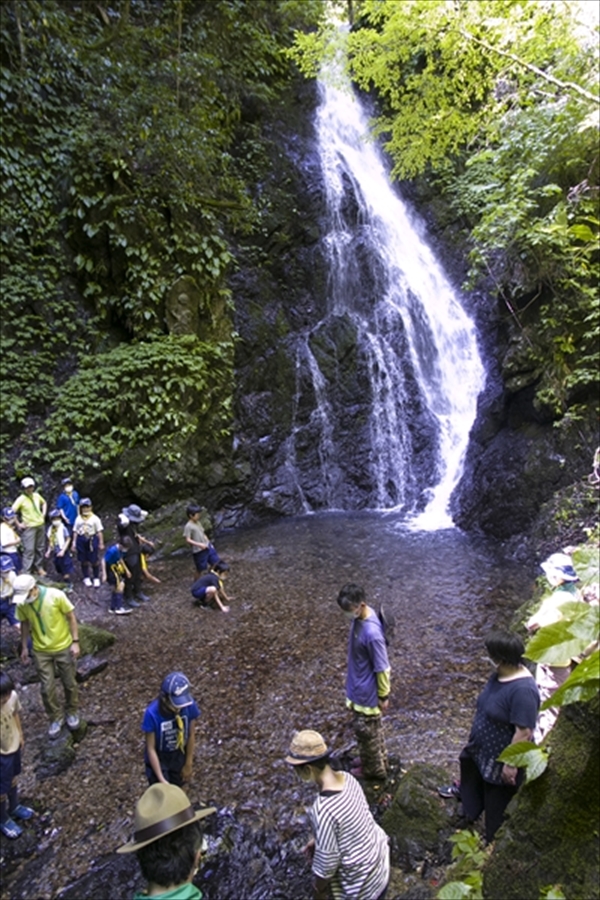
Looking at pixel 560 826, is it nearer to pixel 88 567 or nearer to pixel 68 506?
pixel 88 567

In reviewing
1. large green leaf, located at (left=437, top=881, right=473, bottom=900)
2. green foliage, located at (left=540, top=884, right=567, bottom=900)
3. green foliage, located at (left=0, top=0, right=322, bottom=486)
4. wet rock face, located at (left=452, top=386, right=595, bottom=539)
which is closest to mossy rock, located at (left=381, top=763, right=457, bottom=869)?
large green leaf, located at (left=437, top=881, right=473, bottom=900)

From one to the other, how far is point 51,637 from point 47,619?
8.0 inches

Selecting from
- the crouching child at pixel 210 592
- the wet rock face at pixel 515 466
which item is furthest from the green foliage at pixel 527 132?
the crouching child at pixel 210 592

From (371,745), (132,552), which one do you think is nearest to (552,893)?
(371,745)

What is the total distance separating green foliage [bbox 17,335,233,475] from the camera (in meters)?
12.3

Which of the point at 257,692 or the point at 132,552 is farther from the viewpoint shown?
the point at 132,552

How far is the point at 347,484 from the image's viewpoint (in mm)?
16531

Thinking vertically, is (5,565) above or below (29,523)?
below

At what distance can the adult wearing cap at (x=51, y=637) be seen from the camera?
5.52 metres

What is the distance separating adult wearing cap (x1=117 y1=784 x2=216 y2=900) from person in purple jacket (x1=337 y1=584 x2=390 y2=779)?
2.12m

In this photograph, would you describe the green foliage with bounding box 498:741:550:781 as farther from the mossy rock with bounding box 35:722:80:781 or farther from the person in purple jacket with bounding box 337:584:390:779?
the mossy rock with bounding box 35:722:80:781

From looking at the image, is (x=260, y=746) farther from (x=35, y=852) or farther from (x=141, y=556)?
(x=141, y=556)

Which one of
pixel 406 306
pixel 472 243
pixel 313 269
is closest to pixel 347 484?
pixel 406 306

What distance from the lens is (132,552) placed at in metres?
9.05
